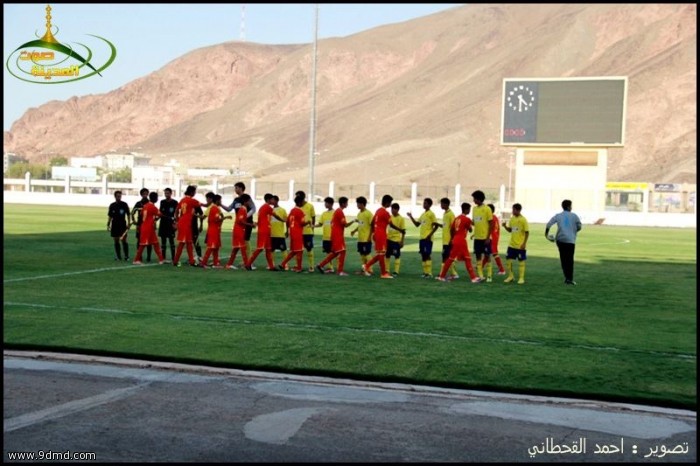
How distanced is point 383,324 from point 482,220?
261 inches

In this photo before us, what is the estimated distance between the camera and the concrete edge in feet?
25.3

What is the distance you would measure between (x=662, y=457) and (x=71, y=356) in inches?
231

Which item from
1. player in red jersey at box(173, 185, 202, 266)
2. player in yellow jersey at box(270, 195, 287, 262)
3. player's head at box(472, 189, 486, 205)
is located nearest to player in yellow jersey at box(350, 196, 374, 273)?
player in yellow jersey at box(270, 195, 287, 262)

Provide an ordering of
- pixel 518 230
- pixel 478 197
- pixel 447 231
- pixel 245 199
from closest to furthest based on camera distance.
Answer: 1. pixel 478 197
2. pixel 518 230
3. pixel 447 231
4. pixel 245 199

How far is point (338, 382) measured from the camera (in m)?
8.53

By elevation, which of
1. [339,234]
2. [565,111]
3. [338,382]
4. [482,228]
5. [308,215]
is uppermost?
[565,111]

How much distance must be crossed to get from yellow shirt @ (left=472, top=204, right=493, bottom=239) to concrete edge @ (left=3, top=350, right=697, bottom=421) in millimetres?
10129

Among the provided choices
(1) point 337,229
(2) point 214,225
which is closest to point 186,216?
(2) point 214,225

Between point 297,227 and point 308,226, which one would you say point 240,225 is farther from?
point 308,226

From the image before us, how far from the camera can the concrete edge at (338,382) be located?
7727 millimetres

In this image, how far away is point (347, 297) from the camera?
15.2 m

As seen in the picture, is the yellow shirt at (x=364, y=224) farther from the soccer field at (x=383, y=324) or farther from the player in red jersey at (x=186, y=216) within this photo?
the player in red jersey at (x=186, y=216)

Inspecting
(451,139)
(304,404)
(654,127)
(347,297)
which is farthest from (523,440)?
(451,139)

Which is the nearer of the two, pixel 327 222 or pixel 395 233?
pixel 395 233
